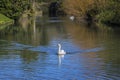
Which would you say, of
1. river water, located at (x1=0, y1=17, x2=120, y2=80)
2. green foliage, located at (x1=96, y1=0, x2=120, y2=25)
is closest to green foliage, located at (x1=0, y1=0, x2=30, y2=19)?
green foliage, located at (x1=96, y1=0, x2=120, y2=25)

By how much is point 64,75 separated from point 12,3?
69250 mm

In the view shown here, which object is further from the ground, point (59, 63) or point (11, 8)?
point (11, 8)

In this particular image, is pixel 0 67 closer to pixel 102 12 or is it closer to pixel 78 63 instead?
pixel 78 63

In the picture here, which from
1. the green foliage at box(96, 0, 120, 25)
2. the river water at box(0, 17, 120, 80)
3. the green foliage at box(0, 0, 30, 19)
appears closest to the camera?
the river water at box(0, 17, 120, 80)

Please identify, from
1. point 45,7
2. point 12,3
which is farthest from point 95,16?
point 45,7

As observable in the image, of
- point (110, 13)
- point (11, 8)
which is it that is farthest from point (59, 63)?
point (11, 8)

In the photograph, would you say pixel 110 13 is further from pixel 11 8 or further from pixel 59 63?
pixel 59 63

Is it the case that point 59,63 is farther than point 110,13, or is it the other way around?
point 110,13

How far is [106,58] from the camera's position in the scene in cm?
2727

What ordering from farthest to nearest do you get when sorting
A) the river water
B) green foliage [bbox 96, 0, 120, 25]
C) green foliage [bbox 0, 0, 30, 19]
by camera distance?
green foliage [bbox 0, 0, 30, 19] → green foliage [bbox 96, 0, 120, 25] → the river water

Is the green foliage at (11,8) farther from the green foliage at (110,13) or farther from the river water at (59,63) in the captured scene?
the river water at (59,63)

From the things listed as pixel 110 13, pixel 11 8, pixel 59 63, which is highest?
pixel 11 8

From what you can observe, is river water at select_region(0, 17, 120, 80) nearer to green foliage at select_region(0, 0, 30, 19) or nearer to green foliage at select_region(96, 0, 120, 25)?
green foliage at select_region(96, 0, 120, 25)

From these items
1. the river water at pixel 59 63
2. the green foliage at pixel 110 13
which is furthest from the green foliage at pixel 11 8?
the river water at pixel 59 63
